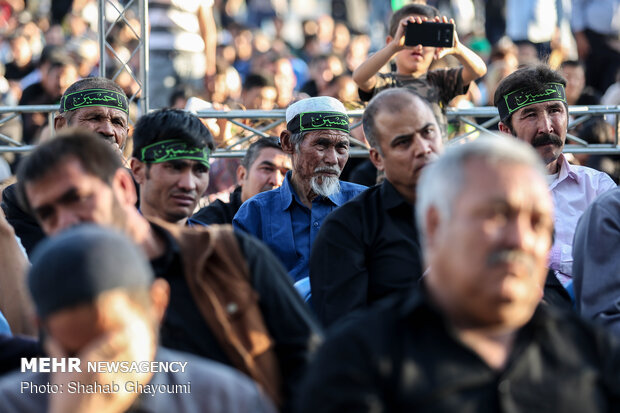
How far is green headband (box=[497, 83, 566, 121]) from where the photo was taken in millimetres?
5125

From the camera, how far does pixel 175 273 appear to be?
2.96 metres

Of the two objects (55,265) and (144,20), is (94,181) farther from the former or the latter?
(144,20)

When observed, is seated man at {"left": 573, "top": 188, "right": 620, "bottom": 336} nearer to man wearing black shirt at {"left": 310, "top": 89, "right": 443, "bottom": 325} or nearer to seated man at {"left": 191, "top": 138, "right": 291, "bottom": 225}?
man wearing black shirt at {"left": 310, "top": 89, "right": 443, "bottom": 325}

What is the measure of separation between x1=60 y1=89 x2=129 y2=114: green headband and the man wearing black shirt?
1.86 meters

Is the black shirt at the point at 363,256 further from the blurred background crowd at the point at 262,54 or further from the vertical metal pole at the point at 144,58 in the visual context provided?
the blurred background crowd at the point at 262,54

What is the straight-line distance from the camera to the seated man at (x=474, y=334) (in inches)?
85.4

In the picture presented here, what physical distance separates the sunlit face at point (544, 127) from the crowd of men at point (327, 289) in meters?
0.42

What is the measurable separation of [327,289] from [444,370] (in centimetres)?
151

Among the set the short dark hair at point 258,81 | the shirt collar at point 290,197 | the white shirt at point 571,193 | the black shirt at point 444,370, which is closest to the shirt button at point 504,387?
the black shirt at point 444,370

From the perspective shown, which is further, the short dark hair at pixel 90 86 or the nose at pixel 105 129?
the short dark hair at pixel 90 86

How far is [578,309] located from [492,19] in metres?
9.51

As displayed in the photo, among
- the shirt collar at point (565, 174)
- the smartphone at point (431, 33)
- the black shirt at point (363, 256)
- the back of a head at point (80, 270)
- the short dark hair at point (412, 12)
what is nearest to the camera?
the back of a head at point (80, 270)

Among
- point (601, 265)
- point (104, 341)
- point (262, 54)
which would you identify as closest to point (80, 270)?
point (104, 341)

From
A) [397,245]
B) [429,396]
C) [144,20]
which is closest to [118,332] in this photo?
[429,396]
